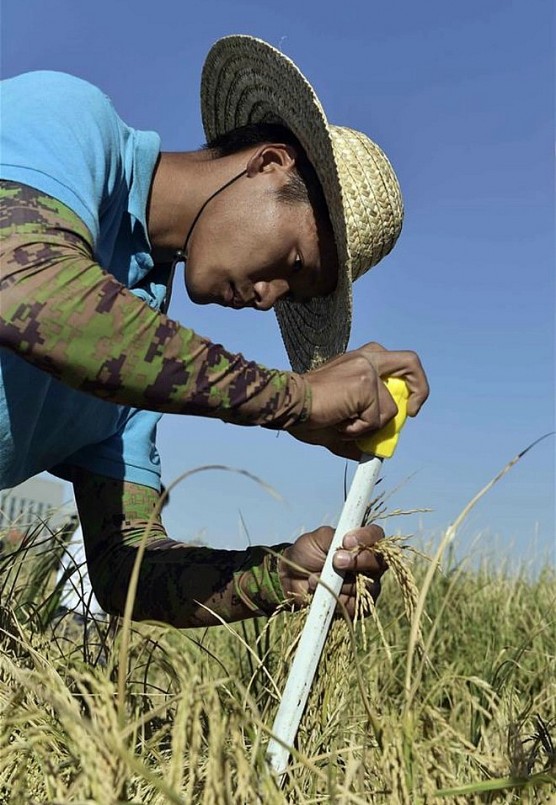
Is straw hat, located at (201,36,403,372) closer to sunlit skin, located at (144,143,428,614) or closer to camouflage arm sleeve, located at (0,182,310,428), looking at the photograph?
sunlit skin, located at (144,143,428,614)

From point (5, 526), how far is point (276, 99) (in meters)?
1.38

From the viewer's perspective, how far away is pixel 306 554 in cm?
192

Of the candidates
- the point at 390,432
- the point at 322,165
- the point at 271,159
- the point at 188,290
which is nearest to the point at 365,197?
the point at 322,165

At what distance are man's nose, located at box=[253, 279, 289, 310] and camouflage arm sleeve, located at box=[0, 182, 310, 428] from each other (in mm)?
636

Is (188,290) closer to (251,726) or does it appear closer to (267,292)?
(267,292)

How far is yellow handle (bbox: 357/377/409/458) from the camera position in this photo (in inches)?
69.4

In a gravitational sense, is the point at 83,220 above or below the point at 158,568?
above

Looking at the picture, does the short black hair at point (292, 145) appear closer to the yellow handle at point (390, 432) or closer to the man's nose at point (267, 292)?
the man's nose at point (267, 292)

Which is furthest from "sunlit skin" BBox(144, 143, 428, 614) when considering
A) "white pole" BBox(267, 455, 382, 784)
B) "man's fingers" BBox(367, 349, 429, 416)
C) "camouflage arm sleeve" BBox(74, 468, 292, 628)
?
"man's fingers" BBox(367, 349, 429, 416)

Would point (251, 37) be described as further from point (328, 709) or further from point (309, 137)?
point (328, 709)

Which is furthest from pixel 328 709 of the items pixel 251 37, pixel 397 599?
pixel 397 599

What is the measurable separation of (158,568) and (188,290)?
689 millimetres

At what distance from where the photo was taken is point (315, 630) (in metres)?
1.70

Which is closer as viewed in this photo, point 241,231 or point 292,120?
point 241,231
